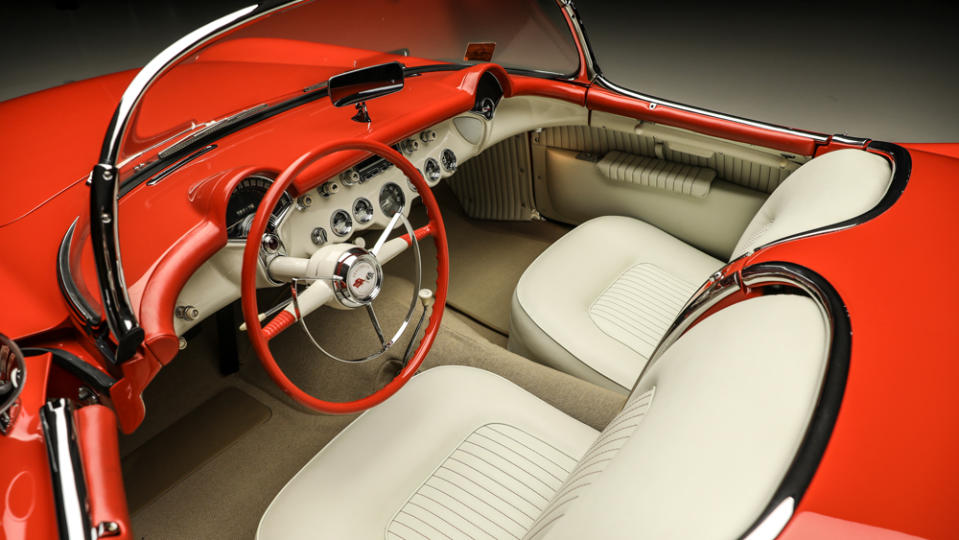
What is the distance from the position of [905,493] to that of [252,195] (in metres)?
1.09

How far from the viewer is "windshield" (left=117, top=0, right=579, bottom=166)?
111 centimetres

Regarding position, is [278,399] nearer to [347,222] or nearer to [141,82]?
[347,222]

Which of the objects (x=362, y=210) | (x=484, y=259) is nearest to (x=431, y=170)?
(x=362, y=210)

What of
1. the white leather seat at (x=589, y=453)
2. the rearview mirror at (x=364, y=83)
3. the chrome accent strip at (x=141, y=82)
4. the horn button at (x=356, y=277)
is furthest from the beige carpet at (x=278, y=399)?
the chrome accent strip at (x=141, y=82)

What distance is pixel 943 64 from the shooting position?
12.1 ft

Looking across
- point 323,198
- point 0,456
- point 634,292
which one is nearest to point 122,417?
point 0,456

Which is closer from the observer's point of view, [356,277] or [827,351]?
[827,351]

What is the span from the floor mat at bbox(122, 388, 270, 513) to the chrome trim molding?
121 cm

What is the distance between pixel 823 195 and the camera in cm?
111

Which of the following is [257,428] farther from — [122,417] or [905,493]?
[905,493]

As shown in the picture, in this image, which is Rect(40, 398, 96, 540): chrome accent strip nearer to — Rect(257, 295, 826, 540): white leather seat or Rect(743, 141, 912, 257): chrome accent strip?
Rect(257, 295, 826, 540): white leather seat

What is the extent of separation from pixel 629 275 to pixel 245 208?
978 millimetres

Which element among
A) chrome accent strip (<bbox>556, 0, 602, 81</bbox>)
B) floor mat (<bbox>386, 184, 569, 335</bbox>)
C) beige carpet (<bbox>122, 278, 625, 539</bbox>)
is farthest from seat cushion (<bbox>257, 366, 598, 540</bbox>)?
chrome accent strip (<bbox>556, 0, 602, 81</bbox>)

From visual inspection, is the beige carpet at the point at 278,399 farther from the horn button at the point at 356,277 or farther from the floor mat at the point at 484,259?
the horn button at the point at 356,277
